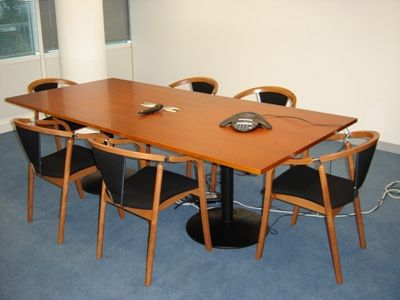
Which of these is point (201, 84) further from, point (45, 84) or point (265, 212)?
point (265, 212)

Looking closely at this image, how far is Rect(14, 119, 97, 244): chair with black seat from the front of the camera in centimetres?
278

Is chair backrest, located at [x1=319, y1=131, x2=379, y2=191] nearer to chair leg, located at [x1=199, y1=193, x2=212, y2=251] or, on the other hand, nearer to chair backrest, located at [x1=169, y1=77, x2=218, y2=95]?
chair leg, located at [x1=199, y1=193, x2=212, y2=251]

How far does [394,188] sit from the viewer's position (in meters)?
3.65

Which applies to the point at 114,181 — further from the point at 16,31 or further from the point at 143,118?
the point at 16,31

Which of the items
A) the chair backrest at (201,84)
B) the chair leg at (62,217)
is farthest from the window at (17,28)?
the chair leg at (62,217)

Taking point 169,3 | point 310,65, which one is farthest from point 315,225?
point 169,3

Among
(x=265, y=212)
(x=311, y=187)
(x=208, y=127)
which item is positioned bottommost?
(x=265, y=212)

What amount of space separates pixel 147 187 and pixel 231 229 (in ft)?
2.26

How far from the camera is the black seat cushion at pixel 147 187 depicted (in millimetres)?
2506

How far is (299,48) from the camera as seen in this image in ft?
15.2

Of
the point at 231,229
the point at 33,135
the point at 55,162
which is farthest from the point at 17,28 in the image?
the point at 231,229

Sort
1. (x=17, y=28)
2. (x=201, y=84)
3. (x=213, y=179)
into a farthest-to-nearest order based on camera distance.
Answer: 1. (x=17, y=28)
2. (x=201, y=84)
3. (x=213, y=179)

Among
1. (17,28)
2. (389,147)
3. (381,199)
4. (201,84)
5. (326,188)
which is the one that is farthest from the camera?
(17,28)

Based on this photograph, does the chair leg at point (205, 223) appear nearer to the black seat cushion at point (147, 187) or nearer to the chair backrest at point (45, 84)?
the black seat cushion at point (147, 187)
